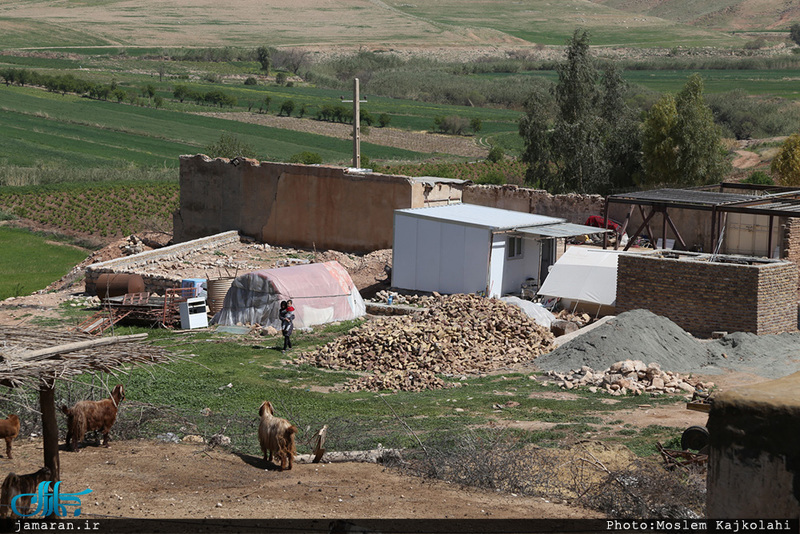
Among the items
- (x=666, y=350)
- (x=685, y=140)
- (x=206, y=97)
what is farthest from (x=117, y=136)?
(x=666, y=350)

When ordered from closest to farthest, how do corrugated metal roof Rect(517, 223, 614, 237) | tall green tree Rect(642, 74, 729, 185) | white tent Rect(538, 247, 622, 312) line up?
white tent Rect(538, 247, 622, 312)
corrugated metal roof Rect(517, 223, 614, 237)
tall green tree Rect(642, 74, 729, 185)

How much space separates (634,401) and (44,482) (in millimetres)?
10453

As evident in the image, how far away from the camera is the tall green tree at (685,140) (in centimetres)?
4062

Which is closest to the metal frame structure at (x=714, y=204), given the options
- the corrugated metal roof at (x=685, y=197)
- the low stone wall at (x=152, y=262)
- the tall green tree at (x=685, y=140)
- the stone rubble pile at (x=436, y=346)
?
the corrugated metal roof at (x=685, y=197)

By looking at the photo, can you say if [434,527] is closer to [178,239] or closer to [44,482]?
[44,482]

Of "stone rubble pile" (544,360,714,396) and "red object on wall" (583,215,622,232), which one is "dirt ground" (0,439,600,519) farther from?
"red object on wall" (583,215,622,232)

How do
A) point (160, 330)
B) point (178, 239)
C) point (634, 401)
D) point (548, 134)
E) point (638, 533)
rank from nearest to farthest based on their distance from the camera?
point (638, 533)
point (634, 401)
point (160, 330)
point (178, 239)
point (548, 134)

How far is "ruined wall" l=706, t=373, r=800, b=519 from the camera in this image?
829 centimetres

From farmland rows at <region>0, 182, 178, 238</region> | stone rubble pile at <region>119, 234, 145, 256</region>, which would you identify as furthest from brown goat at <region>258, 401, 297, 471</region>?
farmland rows at <region>0, 182, 178, 238</region>

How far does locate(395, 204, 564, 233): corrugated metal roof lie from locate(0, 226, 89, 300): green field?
14325mm

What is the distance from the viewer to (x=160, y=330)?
83.3 feet

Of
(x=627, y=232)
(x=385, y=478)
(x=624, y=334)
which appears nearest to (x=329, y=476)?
(x=385, y=478)

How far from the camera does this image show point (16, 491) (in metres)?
9.73

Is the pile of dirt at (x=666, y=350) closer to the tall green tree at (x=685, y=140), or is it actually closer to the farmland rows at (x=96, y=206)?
the tall green tree at (x=685, y=140)
